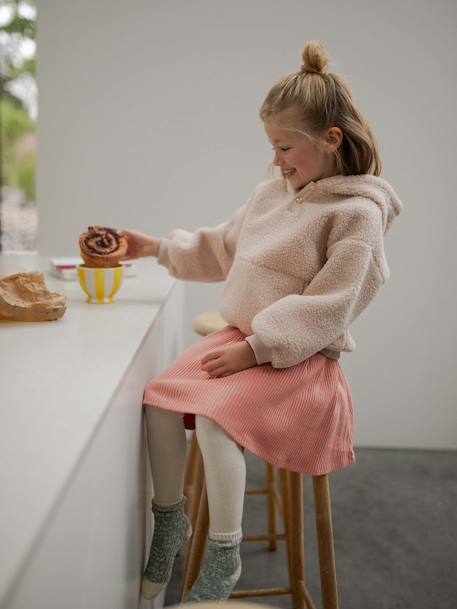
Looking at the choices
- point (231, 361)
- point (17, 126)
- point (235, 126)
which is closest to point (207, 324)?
point (231, 361)

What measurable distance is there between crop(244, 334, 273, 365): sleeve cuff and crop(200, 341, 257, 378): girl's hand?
0.03 ft

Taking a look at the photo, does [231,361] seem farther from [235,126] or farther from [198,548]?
[235,126]

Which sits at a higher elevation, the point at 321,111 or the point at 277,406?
the point at 321,111

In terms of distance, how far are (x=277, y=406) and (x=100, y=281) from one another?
50cm

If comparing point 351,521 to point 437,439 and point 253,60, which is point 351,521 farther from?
point 253,60

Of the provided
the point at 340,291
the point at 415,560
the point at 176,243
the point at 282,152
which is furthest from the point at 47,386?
the point at 415,560

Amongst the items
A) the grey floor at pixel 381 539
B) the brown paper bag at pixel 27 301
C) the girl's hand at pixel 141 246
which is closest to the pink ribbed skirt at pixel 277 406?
the brown paper bag at pixel 27 301

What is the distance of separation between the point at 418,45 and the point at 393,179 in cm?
54

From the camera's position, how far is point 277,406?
3.75ft

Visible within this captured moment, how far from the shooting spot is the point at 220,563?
3.44 ft

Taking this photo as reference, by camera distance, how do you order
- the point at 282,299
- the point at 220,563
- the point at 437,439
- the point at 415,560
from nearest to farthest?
the point at 220,563, the point at 282,299, the point at 415,560, the point at 437,439

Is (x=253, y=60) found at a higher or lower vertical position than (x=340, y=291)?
higher

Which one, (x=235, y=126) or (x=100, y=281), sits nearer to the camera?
(x=100, y=281)

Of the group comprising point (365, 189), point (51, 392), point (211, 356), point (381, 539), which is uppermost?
point (365, 189)
